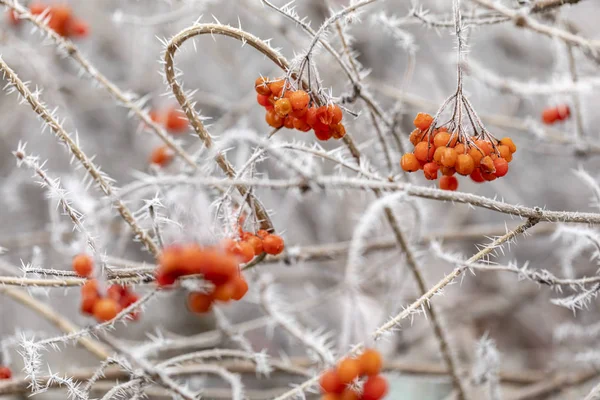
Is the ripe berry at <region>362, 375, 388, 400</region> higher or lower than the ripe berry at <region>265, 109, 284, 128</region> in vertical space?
lower

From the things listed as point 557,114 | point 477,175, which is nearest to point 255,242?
point 477,175

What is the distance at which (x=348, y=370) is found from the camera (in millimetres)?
663

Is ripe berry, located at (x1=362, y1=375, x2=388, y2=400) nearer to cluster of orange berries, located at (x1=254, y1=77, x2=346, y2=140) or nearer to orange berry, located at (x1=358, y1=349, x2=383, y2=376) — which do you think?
orange berry, located at (x1=358, y1=349, x2=383, y2=376)

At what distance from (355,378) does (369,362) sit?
25mm

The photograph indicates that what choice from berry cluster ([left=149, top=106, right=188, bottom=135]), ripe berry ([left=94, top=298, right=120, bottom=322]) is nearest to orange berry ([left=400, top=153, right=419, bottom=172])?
ripe berry ([left=94, top=298, right=120, bottom=322])

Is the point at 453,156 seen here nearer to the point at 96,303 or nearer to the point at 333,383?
the point at 333,383

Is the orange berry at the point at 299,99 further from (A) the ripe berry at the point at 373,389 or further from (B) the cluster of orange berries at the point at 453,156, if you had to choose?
(A) the ripe berry at the point at 373,389

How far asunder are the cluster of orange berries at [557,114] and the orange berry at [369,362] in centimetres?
126

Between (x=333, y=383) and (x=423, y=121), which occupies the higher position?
(x=423, y=121)

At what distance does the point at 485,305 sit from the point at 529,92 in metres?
1.13

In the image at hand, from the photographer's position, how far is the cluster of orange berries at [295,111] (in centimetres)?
86

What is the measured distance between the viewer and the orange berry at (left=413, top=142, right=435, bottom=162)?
86 centimetres

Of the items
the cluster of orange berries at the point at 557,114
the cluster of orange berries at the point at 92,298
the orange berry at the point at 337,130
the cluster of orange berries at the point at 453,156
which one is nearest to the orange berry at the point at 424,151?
the cluster of orange berries at the point at 453,156

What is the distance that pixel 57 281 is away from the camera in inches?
36.2
